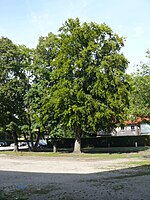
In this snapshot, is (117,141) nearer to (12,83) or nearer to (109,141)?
(109,141)

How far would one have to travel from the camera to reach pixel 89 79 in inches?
1355

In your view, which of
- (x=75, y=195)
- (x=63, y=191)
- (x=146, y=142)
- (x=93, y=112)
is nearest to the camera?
(x=75, y=195)

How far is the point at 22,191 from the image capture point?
12055 millimetres

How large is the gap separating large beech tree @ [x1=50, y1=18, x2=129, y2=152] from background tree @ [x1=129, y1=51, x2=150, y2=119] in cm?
90

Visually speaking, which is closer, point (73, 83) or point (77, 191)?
point (77, 191)

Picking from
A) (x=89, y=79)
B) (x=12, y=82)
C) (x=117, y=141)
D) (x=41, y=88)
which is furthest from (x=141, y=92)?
(x=117, y=141)

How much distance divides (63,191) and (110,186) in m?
1.90

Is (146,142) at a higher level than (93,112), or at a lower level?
lower

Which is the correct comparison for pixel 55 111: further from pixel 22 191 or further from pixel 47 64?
pixel 22 191

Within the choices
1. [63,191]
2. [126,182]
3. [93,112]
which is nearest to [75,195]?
[63,191]

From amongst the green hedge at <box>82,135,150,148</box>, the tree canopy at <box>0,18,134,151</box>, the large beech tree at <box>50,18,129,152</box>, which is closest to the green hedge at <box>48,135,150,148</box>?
the green hedge at <box>82,135,150,148</box>

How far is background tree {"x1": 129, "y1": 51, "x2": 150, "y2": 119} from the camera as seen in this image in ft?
112

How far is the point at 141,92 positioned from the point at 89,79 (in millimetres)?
5711

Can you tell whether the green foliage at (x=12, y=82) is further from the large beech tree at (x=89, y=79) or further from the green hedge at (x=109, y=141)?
the green hedge at (x=109, y=141)
